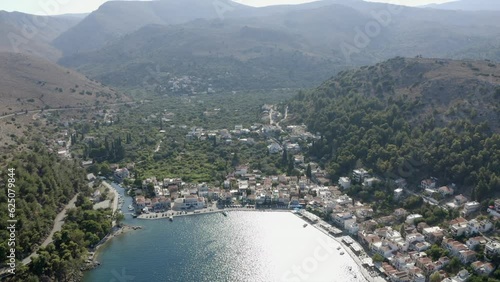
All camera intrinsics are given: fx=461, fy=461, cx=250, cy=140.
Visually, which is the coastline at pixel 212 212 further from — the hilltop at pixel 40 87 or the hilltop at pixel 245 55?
the hilltop at pixel 245 55

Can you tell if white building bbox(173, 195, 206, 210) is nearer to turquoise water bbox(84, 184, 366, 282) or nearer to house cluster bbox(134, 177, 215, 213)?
house cluster bbox(134, 177, 215, 213)

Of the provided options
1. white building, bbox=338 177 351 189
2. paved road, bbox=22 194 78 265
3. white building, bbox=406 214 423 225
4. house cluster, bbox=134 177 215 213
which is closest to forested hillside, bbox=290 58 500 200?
white building, bbox=338 177 351 189

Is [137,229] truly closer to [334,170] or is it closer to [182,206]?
[182,206]

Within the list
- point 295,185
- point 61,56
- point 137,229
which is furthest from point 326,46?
point 137,229

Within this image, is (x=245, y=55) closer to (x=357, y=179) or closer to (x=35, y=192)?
(x=357, y=179)

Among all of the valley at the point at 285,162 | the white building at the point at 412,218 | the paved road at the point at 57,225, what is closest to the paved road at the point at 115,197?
the valley at the point at 285,162
